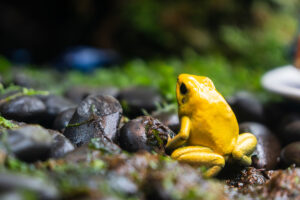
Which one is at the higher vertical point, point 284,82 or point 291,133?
point 284,82

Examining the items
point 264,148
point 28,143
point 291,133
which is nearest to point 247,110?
point 291,133

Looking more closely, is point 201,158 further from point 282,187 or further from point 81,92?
point 81,92

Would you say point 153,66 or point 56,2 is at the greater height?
point 56,2

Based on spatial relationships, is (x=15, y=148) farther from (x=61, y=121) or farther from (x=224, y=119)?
(x=224, y=119)

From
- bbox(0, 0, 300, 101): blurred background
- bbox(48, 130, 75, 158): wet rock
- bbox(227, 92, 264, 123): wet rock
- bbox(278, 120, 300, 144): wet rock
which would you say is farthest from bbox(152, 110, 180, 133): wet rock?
bbox(0, 0, 300, 101): blurred background

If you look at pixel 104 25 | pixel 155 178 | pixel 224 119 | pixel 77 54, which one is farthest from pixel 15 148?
pixel 104 25

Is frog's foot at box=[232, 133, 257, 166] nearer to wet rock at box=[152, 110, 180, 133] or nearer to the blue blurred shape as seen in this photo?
wet rock at box=[152, 110, 180, 133]
